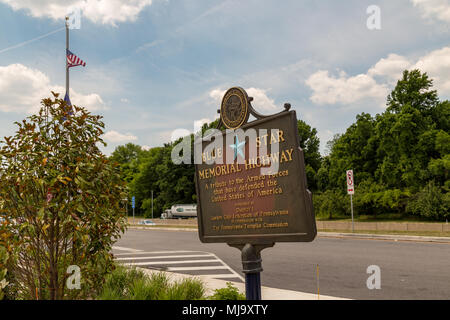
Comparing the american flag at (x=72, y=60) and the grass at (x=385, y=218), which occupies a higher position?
the american flag at (x=72, y=60)

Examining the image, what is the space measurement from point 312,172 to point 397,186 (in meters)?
21.8

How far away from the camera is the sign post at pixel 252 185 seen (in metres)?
5.04

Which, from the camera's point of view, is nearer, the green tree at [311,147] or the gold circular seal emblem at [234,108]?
the gold circular seal emblem at [234,108]

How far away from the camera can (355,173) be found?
2201 inches

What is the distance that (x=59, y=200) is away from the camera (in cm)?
610

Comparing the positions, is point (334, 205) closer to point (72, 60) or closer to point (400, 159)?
point (400, 159)

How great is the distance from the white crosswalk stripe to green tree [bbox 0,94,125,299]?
4438mm

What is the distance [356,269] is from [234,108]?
8.84m

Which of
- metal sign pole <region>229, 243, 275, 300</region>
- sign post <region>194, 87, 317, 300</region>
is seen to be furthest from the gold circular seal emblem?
metal sign pole <region>229, 243, 275, 300</region>

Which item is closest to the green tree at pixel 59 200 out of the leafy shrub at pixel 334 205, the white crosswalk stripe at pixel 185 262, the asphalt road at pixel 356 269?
the white crosswalk stripe at pixel 185 262

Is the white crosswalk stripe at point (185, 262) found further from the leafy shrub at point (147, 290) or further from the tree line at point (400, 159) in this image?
the tree line at point (400, 159)

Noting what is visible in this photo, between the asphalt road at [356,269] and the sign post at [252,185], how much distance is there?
176 inches

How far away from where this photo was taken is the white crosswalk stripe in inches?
500
